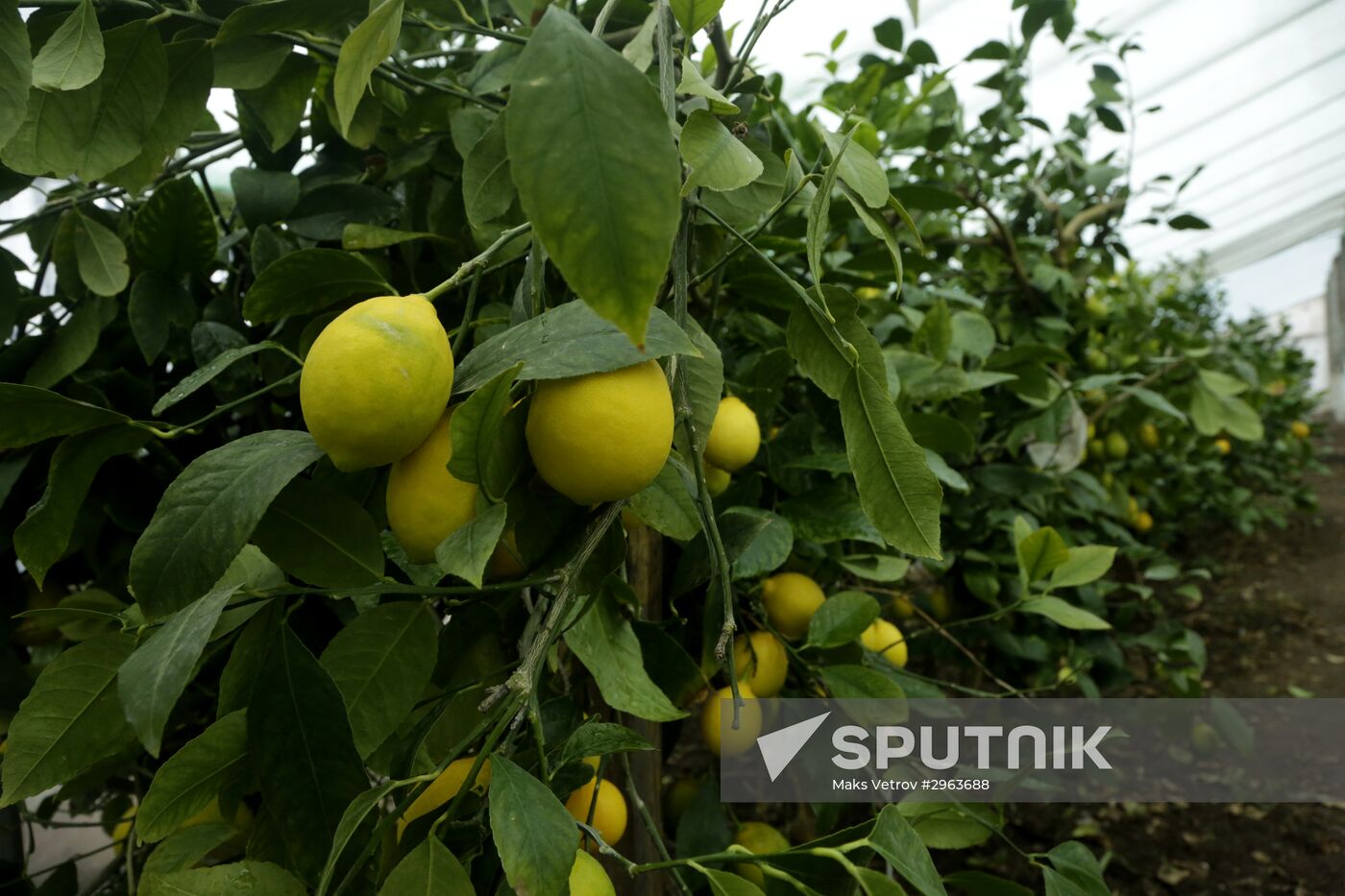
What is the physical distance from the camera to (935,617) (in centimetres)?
106

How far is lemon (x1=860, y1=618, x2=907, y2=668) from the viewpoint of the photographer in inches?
28.7

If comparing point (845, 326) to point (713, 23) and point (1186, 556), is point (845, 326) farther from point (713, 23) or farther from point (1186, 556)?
point (1186, 556)

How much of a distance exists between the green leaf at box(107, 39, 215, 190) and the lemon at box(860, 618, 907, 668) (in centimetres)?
61

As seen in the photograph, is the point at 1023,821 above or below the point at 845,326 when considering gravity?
below

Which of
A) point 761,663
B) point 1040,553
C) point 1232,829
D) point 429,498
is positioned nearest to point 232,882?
point 429,498

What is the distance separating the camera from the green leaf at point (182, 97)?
432 mm

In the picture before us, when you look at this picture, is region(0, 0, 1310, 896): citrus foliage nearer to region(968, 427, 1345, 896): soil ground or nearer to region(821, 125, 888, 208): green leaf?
region(821, 125, 888, 208): green leaf

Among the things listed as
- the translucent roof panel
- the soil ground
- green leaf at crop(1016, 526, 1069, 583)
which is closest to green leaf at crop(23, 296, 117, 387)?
green leaf at crop(1016, 526, 1069, 583)

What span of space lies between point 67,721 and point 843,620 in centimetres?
43

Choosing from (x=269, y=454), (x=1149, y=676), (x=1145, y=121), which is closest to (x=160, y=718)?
(x=269, y=454)

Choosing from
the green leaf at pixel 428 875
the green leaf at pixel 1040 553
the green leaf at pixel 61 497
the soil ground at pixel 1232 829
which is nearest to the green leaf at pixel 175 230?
the green leaf at pixel 61 497

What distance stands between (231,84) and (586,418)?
0.33 meters

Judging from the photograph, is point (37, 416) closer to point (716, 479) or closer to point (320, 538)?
point (320, 538)

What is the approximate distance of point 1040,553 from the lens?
757mm
